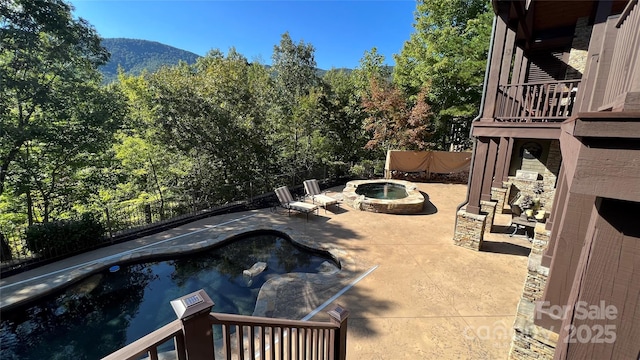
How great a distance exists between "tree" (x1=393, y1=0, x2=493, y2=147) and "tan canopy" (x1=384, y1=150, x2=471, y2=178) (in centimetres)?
298

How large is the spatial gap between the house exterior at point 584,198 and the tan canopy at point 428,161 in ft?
20.2

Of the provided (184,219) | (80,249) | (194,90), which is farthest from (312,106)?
(80,249)

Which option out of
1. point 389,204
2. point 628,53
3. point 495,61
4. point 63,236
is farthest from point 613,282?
point 63,236

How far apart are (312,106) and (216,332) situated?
1029 cm

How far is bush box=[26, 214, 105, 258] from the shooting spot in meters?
5.52

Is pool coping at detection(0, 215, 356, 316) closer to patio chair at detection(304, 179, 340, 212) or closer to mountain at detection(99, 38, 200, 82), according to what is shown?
patio chair at detection(304, 179, 340, 212)

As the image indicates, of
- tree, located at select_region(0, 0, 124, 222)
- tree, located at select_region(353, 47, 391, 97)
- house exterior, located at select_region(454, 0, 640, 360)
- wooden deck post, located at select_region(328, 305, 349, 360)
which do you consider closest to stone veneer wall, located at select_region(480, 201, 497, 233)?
house exterior, located at select_region(454, 0, 640, 360)

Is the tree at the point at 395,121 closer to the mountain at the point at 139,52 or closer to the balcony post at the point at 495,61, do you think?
the balcony post at the point at 495,61

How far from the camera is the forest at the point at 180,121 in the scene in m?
6.46

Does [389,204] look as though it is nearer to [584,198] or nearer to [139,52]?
[584,198]

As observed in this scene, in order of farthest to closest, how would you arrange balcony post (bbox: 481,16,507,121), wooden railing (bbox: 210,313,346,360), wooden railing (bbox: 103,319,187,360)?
1. balcony post (bbox: 481,16,507,121)
2. wooden railing (bbox: 210,313,346,360)
3. wooden railing (bbox: 103,319,187,360)

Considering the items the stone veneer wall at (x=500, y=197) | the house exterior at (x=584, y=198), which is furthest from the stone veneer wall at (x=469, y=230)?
the stone veneer wall at (x=500, y=197)

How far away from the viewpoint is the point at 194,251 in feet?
20.2

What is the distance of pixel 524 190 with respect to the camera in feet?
27.6
